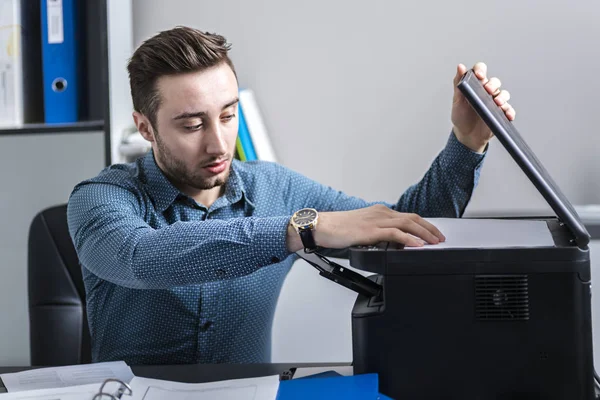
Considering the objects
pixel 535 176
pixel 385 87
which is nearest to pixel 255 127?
pixel 385 87

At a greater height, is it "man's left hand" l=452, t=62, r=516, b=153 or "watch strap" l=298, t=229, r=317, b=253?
"man's left hand" l=452, t=62, r=516, b=153

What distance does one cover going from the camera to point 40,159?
203 cm

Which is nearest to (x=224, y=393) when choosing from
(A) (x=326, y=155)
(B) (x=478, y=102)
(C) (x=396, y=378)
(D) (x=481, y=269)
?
(C) (x=396, y=378)

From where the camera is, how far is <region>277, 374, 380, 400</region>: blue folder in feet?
2.72

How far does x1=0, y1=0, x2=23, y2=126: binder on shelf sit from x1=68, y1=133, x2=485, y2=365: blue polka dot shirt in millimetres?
631

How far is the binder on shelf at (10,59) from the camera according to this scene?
6.31 ft

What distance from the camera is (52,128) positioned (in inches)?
77.7

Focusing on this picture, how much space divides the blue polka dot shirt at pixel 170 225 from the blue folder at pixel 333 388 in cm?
32

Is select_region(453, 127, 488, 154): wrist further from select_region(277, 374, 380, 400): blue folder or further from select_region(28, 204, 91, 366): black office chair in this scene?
select_region(28, 204, 91, 366): black office chair

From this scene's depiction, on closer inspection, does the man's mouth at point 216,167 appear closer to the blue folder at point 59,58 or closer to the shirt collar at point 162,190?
the shirt collar at point 162,190

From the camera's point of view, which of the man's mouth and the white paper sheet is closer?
the white paper sheet

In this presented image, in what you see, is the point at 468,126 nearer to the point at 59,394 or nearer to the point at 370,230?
the point at 370,230

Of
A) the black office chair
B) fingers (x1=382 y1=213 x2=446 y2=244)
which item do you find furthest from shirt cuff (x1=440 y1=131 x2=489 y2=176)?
the black office chair

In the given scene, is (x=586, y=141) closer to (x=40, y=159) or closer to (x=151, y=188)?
(x=151, y=188)
